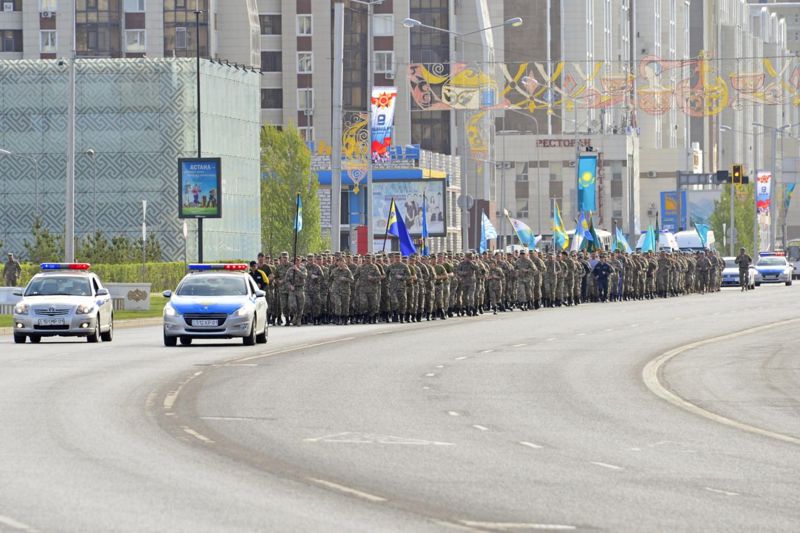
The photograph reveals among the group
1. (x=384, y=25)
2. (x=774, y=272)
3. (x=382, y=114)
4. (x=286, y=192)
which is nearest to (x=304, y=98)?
(x=384, y=25)

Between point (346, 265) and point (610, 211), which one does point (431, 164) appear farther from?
point (346, 265)

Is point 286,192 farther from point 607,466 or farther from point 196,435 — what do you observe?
point 607,466

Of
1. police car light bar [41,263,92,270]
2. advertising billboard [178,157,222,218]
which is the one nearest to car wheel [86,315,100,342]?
police car light bar [41,263,92,270]

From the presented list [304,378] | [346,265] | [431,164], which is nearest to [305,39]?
[431,164]

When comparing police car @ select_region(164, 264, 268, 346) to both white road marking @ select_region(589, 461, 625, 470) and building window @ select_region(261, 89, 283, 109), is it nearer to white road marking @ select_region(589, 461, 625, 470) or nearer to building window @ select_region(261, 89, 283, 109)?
white road marking @ select_region(589, 461, 625, 470)

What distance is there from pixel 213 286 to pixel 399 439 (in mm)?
18714

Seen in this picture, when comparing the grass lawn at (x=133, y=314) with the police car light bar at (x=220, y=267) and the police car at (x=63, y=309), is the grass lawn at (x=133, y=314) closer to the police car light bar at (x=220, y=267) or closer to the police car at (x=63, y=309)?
the police car at (x=63, y=309)

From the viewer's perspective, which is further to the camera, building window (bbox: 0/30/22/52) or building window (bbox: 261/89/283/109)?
building window (bbox: 261/89/283/109)

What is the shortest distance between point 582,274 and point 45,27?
2434 inches

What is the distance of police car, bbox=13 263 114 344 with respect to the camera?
35.0 metres

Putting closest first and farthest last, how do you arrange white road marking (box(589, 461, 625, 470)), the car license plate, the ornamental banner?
white road marking (box(589, 461, 625, 470)) → the car license plate → the ornamental banner

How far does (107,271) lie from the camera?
215ft

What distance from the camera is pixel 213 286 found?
34.6 meters

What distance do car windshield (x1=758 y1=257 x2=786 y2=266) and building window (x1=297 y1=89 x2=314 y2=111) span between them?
4333cm
